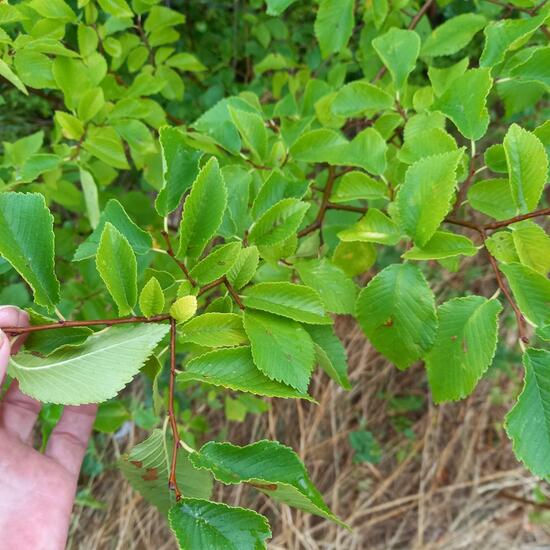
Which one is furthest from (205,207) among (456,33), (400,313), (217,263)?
(456,33)

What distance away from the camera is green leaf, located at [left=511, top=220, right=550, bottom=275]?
0.76m

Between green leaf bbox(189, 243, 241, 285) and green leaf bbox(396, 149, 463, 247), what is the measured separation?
0.24m

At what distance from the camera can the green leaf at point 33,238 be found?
28.5 inches

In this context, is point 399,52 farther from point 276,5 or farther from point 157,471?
point 157,471

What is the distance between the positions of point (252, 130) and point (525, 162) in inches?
17.8

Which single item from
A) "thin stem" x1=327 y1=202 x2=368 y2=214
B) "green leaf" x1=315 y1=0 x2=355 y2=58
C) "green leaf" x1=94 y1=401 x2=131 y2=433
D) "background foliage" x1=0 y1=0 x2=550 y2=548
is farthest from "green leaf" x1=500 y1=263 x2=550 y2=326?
"green leaf" x1=94 y1=401 x2=131 y2=433

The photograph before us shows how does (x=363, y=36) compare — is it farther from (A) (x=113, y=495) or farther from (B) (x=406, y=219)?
(A) (x=113, y=495)

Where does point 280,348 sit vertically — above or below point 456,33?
below

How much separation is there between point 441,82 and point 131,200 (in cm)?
77

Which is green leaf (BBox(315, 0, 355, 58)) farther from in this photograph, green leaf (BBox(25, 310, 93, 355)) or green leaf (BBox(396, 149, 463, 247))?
green leaf (BBox(25, 310, 93, 355))

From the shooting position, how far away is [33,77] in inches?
41.2

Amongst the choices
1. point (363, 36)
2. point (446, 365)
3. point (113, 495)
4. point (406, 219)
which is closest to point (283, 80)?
point (363, 36)

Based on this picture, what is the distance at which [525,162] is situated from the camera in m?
0.73

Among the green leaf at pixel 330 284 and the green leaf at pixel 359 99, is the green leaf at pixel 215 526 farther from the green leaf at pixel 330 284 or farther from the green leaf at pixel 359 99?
the green leaf at pixel 359 99
